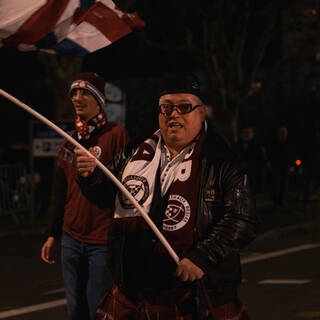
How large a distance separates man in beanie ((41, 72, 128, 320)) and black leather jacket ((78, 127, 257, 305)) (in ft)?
4.08

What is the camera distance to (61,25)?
5375 millimetres

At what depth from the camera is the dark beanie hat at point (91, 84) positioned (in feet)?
18.5

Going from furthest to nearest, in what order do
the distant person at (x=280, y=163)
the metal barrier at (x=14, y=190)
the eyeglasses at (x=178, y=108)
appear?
the distant person at (x=280, y=163) < the metal barrier at (x=14, y=190) < the eyeglasses at (x=178, y=108)

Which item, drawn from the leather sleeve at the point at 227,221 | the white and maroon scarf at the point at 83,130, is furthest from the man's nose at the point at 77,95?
the leather sleeve at the point at 227,221

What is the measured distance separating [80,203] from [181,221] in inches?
62.4

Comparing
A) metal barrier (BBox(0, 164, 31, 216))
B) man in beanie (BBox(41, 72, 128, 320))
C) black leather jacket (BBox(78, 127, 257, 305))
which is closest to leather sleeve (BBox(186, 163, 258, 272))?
black leather jacket (BBox(78, 127, 257, 305))

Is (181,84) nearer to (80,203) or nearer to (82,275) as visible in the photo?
(80,203)

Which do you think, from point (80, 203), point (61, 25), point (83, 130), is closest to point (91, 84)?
point (83, 130)

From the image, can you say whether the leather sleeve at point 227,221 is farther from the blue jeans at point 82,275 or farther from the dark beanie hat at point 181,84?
the blue jeans at point 82,275

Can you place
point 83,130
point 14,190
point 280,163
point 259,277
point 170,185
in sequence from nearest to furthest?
point 170,185 < point 83,130 < point 259,277 < point 14,190 < point 280,163

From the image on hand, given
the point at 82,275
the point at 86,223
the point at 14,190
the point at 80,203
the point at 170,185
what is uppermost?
the point at 170,185

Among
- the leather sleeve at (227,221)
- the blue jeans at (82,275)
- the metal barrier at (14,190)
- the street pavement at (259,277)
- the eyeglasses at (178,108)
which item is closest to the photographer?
the leather sleeve at (227,221)

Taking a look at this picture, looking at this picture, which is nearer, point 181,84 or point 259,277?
point 181,84

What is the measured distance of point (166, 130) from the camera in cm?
441
